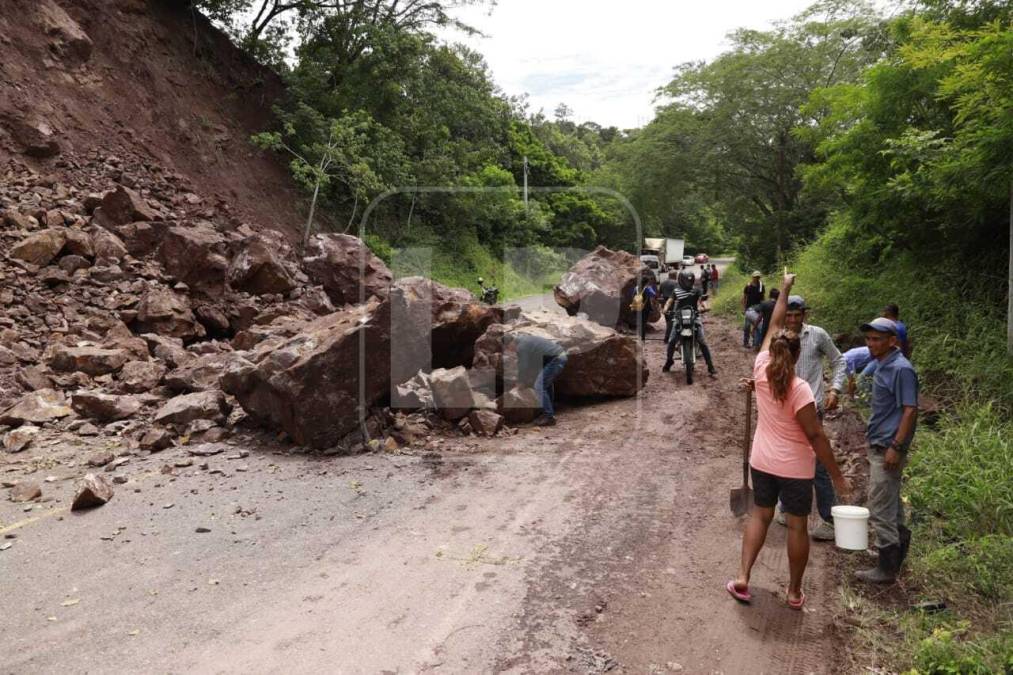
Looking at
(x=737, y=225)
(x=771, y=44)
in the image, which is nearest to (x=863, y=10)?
(x=771, y=44)

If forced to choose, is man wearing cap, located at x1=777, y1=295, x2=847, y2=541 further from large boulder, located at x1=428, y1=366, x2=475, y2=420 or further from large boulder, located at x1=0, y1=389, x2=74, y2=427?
large boulder, located at x1=0, y1=389, x2=74, y2=427

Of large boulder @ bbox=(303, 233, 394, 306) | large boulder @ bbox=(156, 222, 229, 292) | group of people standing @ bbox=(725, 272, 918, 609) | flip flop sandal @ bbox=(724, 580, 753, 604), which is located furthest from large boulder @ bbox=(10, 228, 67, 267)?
flip flop sandal @ bbox=(724, 580, 753, 604)

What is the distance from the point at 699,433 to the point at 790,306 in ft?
8.49

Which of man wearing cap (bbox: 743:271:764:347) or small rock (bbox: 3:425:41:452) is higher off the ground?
man wearing cap (bbox: 743:271:764:347)

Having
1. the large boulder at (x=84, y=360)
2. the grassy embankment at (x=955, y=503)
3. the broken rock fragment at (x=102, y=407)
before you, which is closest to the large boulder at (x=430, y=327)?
the broken rock fragment at (x=102, y=407)

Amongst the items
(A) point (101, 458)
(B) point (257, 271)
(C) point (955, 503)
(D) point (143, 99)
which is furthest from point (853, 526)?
(D) point (143, 99)

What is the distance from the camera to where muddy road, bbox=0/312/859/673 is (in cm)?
332

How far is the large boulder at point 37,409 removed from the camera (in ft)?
23.2

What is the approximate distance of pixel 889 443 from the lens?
392 cm

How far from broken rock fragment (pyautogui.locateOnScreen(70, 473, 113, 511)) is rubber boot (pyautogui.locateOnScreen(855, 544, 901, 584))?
5.90 metres

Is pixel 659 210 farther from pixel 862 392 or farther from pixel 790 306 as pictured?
pixel 790 306

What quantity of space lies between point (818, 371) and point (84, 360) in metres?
9.00

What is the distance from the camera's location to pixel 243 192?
17.0 m

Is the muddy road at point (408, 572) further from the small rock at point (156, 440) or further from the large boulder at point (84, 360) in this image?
the large boulder at point (84, 360)
